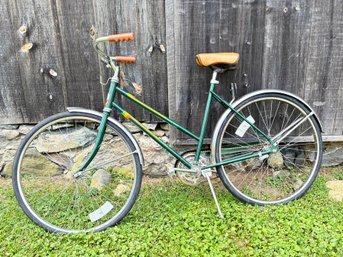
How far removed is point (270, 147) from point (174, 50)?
1143 mm

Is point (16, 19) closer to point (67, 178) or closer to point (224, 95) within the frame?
point (67, 178)

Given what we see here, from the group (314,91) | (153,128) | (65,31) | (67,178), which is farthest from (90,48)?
(314,91)

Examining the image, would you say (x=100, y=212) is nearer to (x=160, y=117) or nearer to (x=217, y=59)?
(x=160, y=117)

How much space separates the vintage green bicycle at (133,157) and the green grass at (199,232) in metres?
0.11

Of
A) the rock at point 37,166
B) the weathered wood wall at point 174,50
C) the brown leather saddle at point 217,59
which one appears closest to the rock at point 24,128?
the weathered wood wall at point 174,50

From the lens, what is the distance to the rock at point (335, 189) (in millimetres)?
2807

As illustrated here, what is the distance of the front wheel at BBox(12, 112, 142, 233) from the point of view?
2457 millimetres

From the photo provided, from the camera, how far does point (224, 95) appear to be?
115 inches

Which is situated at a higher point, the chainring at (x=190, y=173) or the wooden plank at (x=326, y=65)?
the wooden plank at (x=326, y=65)

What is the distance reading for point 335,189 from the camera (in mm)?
2910

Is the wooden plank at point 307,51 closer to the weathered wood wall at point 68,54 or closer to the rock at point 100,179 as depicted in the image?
the weathered wood wall at point 68,54

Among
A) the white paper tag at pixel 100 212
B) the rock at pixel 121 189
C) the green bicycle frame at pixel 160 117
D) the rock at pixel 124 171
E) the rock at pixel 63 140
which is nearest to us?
the green bicycle frame at pixel 160 117

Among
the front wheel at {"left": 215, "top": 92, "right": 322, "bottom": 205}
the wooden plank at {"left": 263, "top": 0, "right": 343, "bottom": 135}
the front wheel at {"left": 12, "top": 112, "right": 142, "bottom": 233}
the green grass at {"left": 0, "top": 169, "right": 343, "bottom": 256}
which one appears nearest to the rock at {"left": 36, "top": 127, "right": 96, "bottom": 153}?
the front wheel at {"left": 12, "top": 112, "right": 142, "bottom": 233}

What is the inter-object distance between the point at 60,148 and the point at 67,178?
29 centimetres
